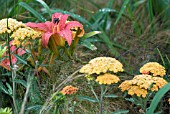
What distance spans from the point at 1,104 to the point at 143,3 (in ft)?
5.20

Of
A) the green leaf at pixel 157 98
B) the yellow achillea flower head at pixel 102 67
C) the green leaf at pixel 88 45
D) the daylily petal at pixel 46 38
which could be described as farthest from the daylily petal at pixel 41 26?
the green leaf at pixel 157 98

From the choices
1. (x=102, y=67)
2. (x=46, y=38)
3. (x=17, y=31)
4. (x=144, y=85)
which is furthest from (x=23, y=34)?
(x=144, y=85)

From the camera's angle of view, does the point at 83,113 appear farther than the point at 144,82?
Yes

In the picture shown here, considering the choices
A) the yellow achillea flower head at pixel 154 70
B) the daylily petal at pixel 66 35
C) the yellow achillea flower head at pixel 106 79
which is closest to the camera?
the yellow achillea flower head at pixel 106 79

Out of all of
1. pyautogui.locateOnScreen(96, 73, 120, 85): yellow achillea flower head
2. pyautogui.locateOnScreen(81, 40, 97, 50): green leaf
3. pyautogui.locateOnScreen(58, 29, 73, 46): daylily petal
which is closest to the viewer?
pyautogui.locateOnScreen(96, 73, 120, 85): yellow achillea flower head

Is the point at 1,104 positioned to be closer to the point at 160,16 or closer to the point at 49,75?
the point at 49,75

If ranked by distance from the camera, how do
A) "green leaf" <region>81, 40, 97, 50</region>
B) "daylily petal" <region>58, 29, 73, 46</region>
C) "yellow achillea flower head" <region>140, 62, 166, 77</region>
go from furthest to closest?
1. "green leaf" <region>81, 40, 97, 50</region>
2. "daylily petal" <region>58, 29, 73, 46</region>
3. "yellow achillea flower head" <region>140, 62, 166, 77</region>

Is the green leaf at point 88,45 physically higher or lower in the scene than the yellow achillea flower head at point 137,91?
higher

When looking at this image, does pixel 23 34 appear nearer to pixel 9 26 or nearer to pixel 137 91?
pixel 9 26

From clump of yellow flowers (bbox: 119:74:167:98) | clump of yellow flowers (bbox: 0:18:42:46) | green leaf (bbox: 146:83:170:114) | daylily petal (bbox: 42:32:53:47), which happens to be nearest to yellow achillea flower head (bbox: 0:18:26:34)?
clump of yellow flowers (bbox: 0:18:42:46)

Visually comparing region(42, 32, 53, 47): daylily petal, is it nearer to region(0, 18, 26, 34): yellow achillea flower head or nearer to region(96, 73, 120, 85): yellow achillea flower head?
region(0, 18, 26, 34): yellow achillea flower head

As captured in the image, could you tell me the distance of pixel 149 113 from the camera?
1.52m

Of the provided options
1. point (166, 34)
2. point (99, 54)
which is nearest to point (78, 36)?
point (99, 54)

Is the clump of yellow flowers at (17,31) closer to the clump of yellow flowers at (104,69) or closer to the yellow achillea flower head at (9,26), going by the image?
the yellow achillea flower head at (9,26)
